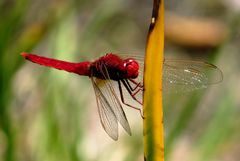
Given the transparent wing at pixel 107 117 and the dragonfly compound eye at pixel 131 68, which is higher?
the dragonfly compound eye at pixel 131 68

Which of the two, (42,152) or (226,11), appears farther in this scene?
(226,11)

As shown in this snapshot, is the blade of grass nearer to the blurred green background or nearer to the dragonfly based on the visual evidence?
the dragonfly

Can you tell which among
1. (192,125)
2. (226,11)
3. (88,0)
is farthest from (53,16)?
(226,11)

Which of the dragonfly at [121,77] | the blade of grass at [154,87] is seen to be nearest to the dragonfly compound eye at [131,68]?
the dragonfly at [121,77]

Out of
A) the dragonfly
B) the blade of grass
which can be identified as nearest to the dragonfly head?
the dragonfly

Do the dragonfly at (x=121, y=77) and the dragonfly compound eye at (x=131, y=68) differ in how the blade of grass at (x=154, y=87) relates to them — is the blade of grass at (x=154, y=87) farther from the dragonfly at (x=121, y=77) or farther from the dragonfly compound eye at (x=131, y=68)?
the dragonfly compound eye at (x=131, y=68)

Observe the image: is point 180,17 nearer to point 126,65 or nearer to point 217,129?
point 217,129
